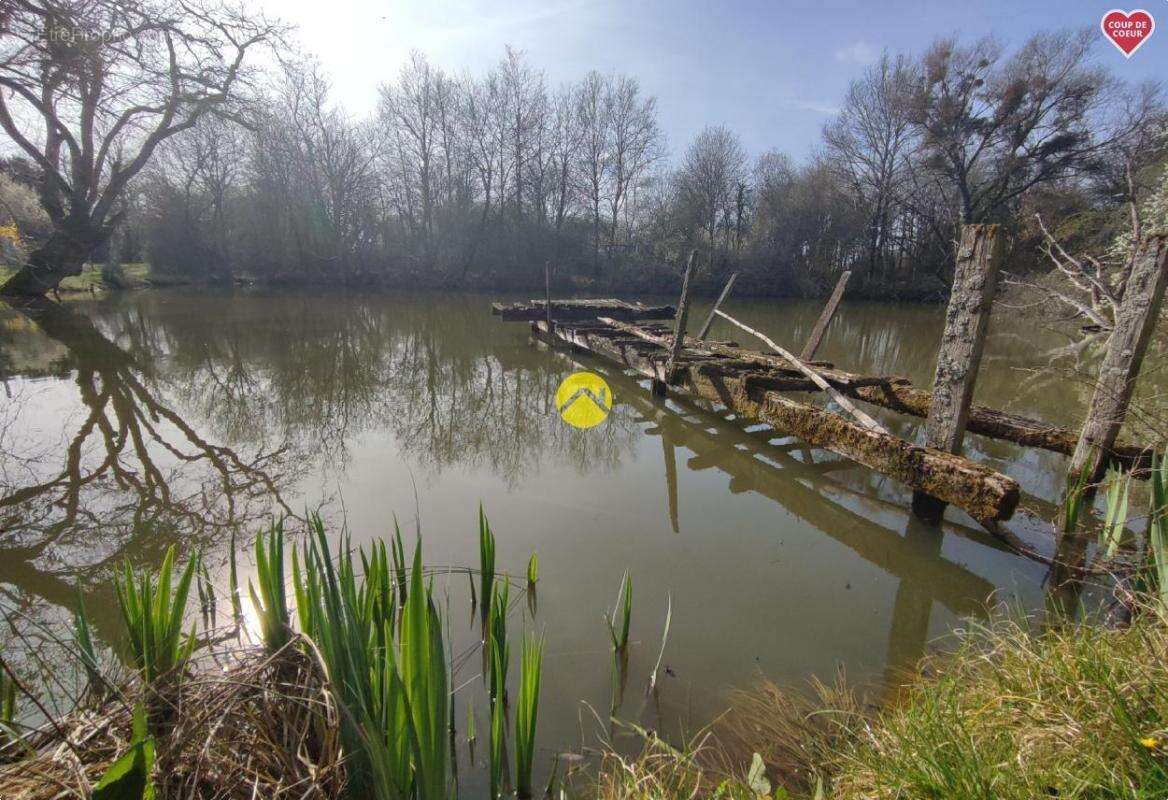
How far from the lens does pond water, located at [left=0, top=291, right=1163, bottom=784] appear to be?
265 centimetres

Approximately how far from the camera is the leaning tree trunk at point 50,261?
55.0ft

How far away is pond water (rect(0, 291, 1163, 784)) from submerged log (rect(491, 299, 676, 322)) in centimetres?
417

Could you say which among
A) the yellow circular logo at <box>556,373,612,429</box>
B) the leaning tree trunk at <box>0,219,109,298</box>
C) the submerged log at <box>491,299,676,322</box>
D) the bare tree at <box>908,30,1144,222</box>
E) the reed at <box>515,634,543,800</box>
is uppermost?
the bare tree at <box>908,30,1144,222</box>

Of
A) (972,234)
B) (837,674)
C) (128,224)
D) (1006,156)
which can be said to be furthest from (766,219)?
(128,224)

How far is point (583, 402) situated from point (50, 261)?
21.1 m

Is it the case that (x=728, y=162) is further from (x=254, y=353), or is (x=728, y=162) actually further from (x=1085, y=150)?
(x=254, y=353)

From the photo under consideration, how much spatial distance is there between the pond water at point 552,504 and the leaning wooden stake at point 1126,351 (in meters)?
0.43

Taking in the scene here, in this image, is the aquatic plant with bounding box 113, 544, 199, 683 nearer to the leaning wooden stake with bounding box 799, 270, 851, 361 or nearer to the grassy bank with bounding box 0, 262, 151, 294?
the leaning wooden stake with bounding box 799, 270, 851, 361

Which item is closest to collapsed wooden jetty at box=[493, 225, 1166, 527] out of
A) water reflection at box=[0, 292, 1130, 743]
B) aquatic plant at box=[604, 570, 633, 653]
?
water reflection at box=[0, 292, 1130, 743]

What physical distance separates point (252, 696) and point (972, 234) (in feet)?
15.3

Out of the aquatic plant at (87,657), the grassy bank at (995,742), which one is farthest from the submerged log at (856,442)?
the aquatic plant at (87,657)

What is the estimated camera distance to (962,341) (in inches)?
142

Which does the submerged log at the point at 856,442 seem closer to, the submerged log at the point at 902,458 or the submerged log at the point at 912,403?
the submerged log at the point at 902,458

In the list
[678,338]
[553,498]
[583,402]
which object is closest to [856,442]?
[553,498]
